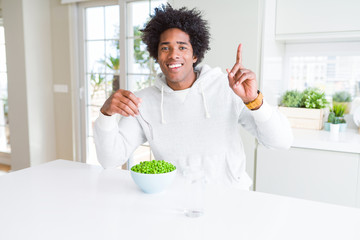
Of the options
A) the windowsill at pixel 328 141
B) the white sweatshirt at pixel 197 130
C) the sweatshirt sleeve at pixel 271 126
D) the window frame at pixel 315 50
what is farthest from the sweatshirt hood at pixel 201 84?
the window frame at pixel 315 50

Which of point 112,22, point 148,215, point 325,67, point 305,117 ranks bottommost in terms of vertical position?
point 148,215

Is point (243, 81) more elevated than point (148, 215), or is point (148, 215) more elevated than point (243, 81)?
point (243, 81)

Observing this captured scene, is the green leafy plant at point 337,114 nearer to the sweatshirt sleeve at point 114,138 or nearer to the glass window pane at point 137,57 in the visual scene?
the sweatshirt sleeve at point 114,138

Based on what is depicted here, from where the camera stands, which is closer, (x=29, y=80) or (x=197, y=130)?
(x=197, y=130)

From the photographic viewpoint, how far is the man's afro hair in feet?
5.25

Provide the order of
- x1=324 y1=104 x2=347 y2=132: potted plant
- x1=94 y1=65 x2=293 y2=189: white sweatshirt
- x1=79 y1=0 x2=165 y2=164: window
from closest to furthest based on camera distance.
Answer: x1=94 y1=65 x2=293 y2=189: white sweatshirt → x1=324 y1=104 x2=347 y2=132: potted plant → x1=79 y1=0 x2=165 y2=164: window

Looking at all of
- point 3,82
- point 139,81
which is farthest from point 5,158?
point 139,81

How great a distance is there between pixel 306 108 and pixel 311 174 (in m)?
0.54

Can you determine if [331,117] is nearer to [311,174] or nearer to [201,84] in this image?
[311,174]

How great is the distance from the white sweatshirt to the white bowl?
376 millimetres

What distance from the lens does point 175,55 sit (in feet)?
5.05

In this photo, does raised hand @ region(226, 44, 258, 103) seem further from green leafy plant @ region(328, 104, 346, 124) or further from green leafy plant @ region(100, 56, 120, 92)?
green leafy plant @ region(100, 56, 120, 92)

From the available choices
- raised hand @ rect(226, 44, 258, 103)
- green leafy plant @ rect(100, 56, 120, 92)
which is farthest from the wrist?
green leafy plant @ rect(100, 56, 120, 92)

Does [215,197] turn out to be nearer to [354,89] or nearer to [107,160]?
[107,160]
